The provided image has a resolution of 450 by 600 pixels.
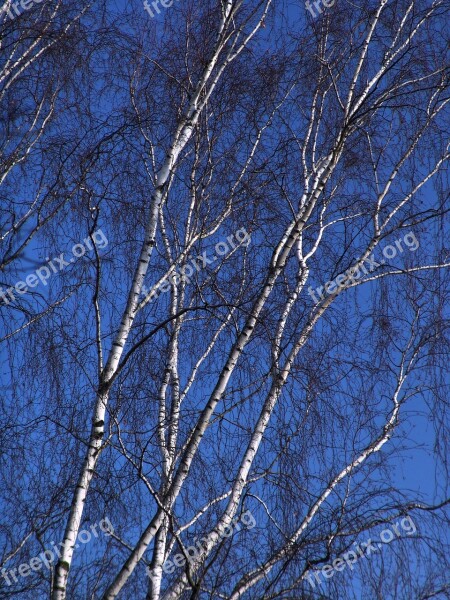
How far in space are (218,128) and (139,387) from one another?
2.86m

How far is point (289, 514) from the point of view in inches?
255

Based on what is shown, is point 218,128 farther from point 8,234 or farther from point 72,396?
point 72,396

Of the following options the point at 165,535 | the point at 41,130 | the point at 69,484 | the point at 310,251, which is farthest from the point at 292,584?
the point at 41,130

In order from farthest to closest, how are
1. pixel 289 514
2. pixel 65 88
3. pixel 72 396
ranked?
pixel 65 88 → pixel 72 396 → pixel 289 514

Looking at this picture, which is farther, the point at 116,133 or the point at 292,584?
the point at 116,133

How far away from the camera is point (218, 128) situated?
8.59 metres

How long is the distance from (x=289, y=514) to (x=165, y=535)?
92cm

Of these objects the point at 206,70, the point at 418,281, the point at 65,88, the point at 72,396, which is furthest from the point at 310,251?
the point at 65,88

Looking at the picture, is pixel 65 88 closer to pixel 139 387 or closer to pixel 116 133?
pixel 116 133

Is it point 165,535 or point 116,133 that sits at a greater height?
point 116,133

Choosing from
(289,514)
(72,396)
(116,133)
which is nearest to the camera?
(289,514)

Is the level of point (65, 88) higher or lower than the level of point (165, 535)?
higher

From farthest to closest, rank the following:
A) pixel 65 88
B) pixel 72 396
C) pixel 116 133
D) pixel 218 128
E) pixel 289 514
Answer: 1. pixel 65 88
2. pixel 218 128
3. pixel 116 133
4. pixel 72 396
5. pixel 289 514

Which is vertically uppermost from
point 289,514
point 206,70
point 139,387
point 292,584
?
point 206,70
